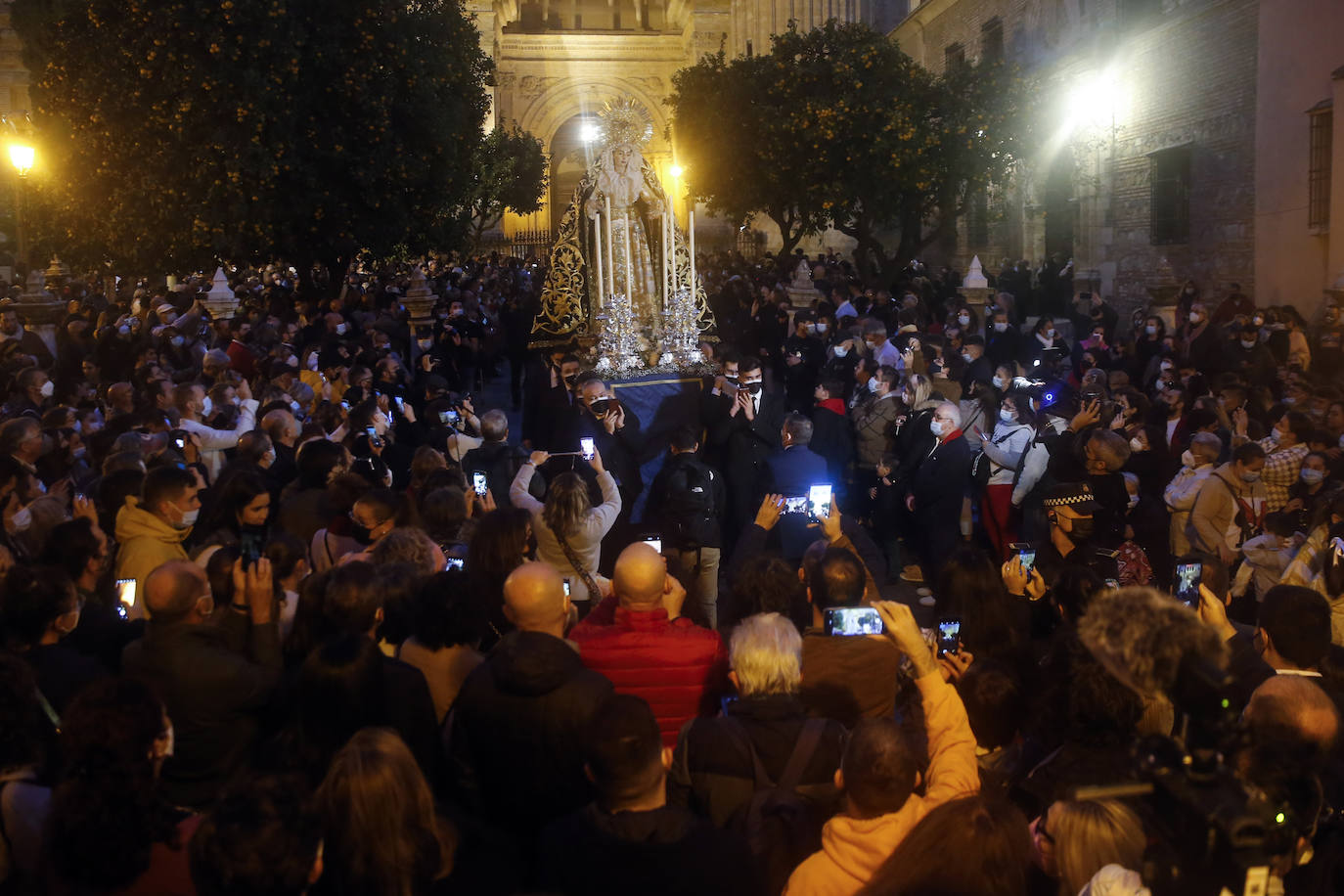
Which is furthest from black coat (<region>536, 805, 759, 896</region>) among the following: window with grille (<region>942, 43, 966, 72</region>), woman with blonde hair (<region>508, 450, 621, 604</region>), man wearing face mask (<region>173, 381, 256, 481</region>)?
window with grille (<region>942, 43, 966, 72</region>)

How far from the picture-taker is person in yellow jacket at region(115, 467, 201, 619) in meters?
4.96

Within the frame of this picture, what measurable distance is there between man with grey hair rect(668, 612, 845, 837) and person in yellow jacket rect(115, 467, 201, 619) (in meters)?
2.72

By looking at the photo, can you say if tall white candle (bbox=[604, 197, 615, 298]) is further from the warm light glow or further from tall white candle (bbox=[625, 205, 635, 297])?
the warm light glow

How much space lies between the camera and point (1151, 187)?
1980 centimetres

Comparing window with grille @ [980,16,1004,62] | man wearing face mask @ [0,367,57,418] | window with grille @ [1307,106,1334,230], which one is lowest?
man wearing face mask @ [0,367,57,418]

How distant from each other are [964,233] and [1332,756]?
89.5ft

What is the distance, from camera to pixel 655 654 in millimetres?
3803

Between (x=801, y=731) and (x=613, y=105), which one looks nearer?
(x=801, y=731)

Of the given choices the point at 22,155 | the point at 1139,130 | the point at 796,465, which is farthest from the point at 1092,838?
the point at 1139,130

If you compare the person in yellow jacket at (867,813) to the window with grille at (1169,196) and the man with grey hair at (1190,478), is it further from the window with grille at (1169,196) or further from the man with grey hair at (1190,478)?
the window with grille at (1169,196)

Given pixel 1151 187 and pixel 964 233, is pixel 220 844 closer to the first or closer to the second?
pixel 1151 187

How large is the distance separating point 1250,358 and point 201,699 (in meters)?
10.0

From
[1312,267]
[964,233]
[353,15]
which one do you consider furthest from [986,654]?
[964,233]

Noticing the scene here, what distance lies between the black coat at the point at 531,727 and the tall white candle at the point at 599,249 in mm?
8772
